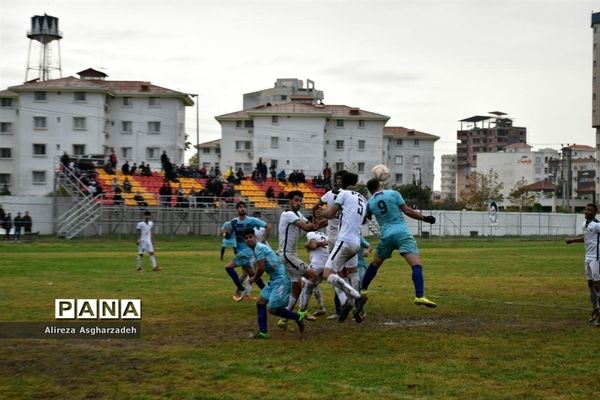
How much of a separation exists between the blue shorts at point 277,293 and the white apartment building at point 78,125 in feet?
253

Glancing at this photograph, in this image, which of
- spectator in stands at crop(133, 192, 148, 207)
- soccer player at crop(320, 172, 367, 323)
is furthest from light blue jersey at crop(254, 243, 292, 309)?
spectator in stands at crop(133, 192, 148, 207)

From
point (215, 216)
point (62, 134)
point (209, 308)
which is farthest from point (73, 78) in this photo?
point (209, 308)

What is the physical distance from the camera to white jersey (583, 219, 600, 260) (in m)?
17.0

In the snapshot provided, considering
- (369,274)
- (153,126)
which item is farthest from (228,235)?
(153,126)

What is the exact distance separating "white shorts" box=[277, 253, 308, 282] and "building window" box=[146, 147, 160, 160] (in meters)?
81.0

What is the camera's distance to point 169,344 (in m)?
14.0

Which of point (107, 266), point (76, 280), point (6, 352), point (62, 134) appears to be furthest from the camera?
point (62, 134)

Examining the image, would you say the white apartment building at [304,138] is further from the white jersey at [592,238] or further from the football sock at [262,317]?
the football sock at [262,317]

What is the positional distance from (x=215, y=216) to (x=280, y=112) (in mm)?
41771

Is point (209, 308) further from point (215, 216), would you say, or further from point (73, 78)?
point (73, 78)

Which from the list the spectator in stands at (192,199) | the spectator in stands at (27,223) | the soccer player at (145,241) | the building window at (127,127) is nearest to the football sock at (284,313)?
the soccer player at (145,241)

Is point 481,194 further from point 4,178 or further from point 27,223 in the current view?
point 27,223

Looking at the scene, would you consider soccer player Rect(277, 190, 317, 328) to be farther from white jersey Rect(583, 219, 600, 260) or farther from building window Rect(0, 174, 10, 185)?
building window Rect(0, 174, 10, 185)

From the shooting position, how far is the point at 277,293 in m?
14.8
